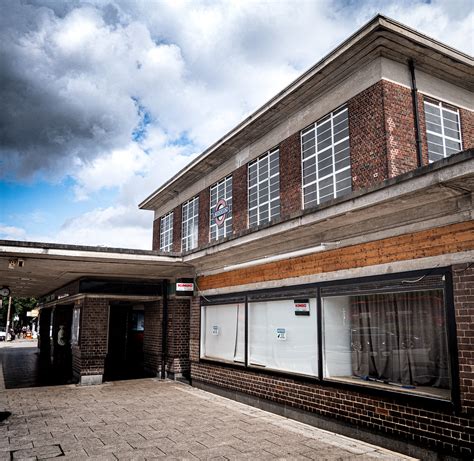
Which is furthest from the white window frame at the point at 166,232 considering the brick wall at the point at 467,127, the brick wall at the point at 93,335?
the brick wall at the point at 467,127

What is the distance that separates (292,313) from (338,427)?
2358mm

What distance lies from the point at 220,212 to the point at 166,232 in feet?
22.1

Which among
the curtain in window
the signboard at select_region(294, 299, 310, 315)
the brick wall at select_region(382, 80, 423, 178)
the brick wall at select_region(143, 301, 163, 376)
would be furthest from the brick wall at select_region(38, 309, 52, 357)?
the curtain in window

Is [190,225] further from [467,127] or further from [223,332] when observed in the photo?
[467,127]

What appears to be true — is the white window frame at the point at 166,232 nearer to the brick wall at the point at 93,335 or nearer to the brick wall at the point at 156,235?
the brick wall at the point at 156,235

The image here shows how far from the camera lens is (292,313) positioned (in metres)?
9.09

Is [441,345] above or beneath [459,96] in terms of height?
beneath

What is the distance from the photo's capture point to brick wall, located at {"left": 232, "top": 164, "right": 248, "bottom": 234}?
51.0 ft

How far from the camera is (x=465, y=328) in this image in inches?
222

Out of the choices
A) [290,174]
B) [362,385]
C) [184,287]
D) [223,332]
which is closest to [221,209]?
[290,174]

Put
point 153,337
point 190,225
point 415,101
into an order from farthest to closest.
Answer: point 190,225 → point 153,337 → point 415,101

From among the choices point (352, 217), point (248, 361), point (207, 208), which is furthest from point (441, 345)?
point (207, 208)

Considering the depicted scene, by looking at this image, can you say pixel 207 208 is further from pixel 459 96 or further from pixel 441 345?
pixel 441 345

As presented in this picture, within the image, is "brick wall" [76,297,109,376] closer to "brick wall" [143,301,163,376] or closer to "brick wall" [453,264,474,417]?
"brick wall" [143,301,163,376]
